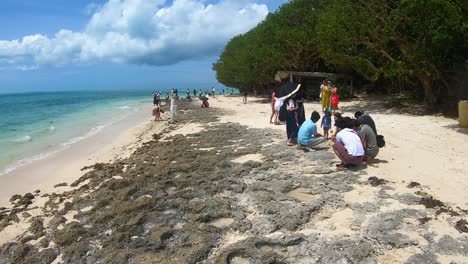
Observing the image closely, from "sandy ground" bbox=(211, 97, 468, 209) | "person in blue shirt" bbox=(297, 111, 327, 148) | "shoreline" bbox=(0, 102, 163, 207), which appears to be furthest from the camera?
"shoreline" bbox=(0, 102, 163, 207)

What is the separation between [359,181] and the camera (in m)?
6.18

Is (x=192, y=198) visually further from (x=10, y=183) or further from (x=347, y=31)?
(x=347, y=31)

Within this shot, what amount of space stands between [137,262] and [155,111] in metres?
18.4

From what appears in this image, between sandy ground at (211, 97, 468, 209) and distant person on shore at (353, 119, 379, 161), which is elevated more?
distant person on shore at (353, 119, 379, 161)

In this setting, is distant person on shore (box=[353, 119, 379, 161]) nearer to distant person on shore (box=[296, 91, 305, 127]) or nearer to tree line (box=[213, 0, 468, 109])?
distant person on shore (box=[296, 91, 305, 127])

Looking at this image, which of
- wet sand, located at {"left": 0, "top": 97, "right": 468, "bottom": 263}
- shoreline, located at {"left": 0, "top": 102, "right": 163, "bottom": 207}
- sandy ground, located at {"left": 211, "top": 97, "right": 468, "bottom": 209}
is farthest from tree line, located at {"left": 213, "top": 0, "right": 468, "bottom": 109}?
shoreline, located at {"left": 0, "top": 102, "right": 163, "bottom": 207}

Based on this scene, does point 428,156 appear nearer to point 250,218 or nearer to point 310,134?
point 310,134

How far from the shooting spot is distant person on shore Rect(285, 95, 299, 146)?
356 inches

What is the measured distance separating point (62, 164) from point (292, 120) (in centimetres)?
757

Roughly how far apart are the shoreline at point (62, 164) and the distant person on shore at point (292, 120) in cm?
571

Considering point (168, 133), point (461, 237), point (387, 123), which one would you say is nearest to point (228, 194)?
point (461, 237)

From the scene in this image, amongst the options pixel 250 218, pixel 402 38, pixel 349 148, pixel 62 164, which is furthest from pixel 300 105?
pixel 402 38

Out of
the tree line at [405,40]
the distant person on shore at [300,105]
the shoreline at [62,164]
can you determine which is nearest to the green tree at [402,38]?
the tree line at [405,40]

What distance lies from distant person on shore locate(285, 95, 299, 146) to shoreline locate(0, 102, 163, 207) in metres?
5.71
